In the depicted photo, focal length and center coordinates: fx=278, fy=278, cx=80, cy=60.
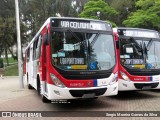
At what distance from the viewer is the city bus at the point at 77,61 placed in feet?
28.6

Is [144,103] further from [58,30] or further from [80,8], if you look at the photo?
[80,8]

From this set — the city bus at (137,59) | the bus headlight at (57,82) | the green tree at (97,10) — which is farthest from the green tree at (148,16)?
the bus headlight at (57,82)

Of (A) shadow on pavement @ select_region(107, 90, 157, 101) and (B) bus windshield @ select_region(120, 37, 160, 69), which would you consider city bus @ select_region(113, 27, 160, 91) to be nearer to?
(B) bus windshield @ select_region(120, 37, 160, 69)

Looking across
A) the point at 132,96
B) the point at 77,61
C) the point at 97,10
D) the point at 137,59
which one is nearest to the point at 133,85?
the point at 137,59

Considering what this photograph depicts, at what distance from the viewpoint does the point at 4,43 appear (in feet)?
142

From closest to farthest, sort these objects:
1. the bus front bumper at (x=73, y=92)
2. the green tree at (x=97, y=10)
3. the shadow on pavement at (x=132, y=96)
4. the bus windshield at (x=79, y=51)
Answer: the bus front bumper at (x=73, y=92), the bus windshield at (x=79, y=51), the shadow on pavement at (x=132, y=96), the green tree at (x=97, y=10)

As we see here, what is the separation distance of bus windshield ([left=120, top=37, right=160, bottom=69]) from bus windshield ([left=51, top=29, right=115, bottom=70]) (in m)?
1.98

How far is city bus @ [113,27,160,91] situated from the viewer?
10984mm

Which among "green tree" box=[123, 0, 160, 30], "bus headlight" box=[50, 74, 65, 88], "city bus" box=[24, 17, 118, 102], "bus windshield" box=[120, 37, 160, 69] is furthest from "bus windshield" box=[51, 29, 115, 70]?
"green tree" box=[123, 0, 160, 30]

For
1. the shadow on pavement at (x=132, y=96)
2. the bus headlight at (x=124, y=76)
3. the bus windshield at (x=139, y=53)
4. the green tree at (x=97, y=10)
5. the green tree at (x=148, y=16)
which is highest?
the green tree at (x=97, y=10)

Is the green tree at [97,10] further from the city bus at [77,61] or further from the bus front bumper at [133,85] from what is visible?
the city bus at [77,61]

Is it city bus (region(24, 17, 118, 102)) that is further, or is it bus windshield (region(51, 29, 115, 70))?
bus windshield (region(51, 29, 115, 70))

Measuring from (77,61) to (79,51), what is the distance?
345 mm

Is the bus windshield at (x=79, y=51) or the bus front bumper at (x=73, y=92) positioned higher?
the bus windshield at (x=79, y=51)
